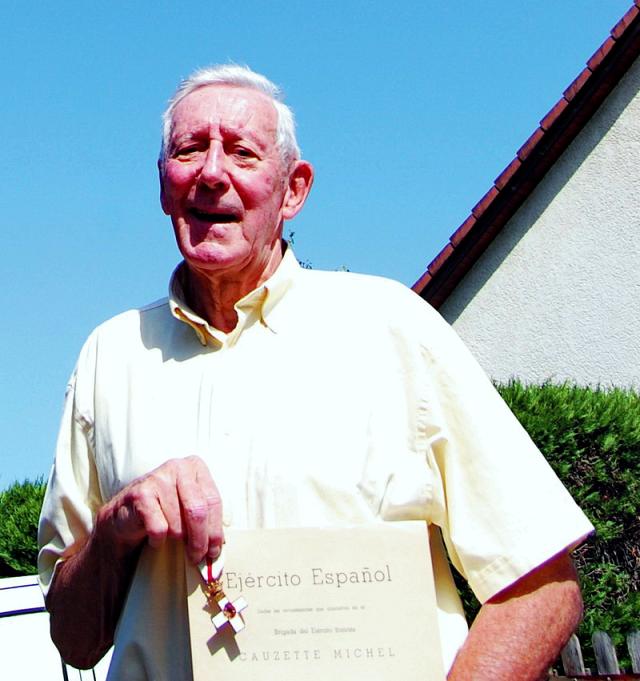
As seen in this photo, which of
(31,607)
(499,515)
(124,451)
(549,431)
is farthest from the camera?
(549,431)

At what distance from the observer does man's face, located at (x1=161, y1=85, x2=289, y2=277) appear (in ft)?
8.34

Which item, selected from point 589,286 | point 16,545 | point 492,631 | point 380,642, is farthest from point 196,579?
point 589,286

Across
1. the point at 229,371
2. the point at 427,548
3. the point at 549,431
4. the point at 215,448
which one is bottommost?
the point at 427,548

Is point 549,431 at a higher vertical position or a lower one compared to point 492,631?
higher

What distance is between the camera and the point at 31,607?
5.37 metres

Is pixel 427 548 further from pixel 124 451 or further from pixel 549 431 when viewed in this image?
pixel 549 431

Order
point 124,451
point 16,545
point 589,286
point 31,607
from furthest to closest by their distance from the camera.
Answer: point 589,286 → point 16,545 → point 31,607 → point 124,451

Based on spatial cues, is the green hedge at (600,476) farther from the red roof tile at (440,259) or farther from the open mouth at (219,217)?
the open mouth at (219,217)

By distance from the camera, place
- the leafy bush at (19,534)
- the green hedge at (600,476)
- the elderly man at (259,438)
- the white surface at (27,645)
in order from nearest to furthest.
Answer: the elderly man at (259,438) < the white surface at (27,645) < the green hedge at (600,476) < the leafy bush at (19,534)

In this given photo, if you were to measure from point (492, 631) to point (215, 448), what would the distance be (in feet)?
2.13

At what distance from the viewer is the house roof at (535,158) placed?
1206 centimetres

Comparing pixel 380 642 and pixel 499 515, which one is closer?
pixel 380 642

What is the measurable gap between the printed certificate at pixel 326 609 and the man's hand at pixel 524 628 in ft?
0.42

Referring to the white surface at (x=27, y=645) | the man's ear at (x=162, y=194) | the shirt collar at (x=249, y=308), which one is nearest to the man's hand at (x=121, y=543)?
the shirt collar at (x=249, y=308)
